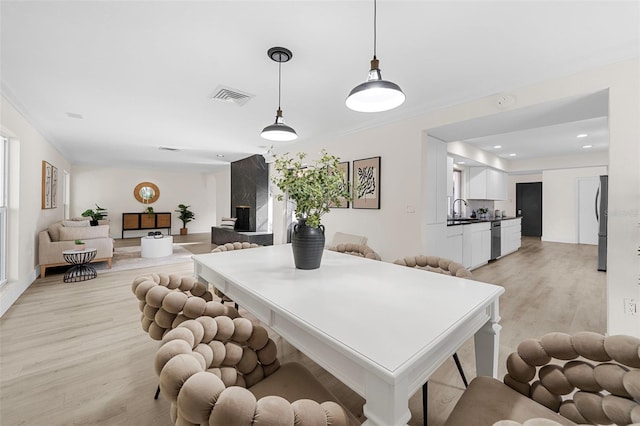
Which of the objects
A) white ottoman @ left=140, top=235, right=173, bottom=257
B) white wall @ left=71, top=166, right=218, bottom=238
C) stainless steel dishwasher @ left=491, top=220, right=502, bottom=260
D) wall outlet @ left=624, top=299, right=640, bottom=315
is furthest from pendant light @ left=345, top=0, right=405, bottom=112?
white wall @ left=71, top=166, right=218, bottom=238

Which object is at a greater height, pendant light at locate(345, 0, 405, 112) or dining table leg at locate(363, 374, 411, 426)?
pendant light at locate(345, 0, 405, 112)

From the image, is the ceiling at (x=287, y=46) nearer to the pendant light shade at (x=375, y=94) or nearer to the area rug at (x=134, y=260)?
the pendant light shade at (x=375, y=94)

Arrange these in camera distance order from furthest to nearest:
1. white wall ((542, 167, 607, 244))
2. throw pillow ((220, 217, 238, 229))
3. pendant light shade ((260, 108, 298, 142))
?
white wall ((542, 167, 607, 244)), throw pillow ((220, 217, 238, 229)), pendant light shade ((260, 108, 298, 142))

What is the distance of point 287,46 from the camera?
207 centimetres

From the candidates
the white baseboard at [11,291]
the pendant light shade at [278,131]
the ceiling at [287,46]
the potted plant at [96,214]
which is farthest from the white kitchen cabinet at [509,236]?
the potted plant at [96,214]

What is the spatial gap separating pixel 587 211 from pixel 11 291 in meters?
11.9

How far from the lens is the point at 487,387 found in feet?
3.51

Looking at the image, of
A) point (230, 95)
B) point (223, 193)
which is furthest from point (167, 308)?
point (223, 193)

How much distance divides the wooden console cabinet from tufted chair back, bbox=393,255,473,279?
9.74 meters

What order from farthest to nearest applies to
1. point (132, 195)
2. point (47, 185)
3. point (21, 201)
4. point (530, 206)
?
point (132, 195)
point (530, 206)
point (47, 185)
point (21, 201)

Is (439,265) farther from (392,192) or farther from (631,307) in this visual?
(392,192)

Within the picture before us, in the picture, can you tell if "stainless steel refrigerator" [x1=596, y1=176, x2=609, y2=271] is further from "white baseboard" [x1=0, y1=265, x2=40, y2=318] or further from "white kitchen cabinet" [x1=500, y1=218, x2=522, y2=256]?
"white baseboard" [x1=0, y1=265, x2=40, y2=318]

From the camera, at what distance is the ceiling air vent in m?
2.88

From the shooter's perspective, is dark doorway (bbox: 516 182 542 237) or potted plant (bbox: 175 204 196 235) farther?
potted plant (bbox: 175 204 196 235)
